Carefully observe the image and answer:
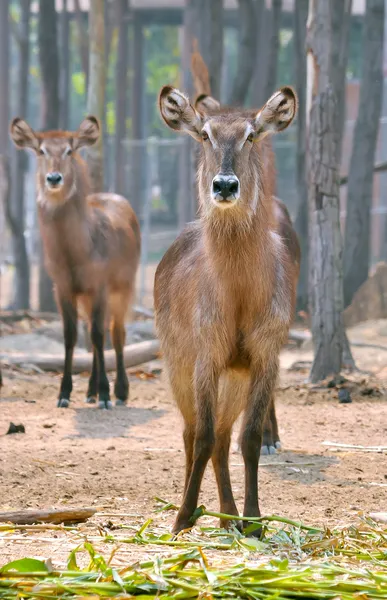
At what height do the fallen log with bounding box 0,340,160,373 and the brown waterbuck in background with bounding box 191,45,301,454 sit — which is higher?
the brown waterbuck in background with bounding box 191,45,301,454

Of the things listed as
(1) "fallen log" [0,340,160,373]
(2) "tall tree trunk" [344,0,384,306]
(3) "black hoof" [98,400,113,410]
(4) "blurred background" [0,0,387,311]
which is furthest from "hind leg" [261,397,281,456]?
(2) "tall tree trunk" [344,0,384,306]

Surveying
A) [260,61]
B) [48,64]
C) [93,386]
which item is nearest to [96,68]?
[48,64]

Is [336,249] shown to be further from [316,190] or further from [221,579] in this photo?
[221,579]

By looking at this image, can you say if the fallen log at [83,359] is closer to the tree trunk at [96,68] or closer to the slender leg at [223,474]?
the tree trunk at [96,68]

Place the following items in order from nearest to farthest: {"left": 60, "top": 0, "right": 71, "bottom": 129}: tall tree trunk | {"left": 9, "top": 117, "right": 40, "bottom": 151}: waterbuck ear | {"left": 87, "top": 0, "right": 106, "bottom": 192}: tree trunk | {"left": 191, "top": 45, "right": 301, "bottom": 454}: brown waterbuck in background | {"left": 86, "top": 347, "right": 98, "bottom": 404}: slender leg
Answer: {"left": 191, "top": 45, "right": 301, "bottom": 454}: brown waterbuck in background < {"left": 86, "top": 347, "right": 98, "bottom": 404}: slender leg < {"left": 9, "top": 117, "right": 40, "bottom": 151}: waterbuck ear < {"left": 87, "top": 0, "right": 106, "bottom": 192}: tree trunk < {"left": 60, "top": 0, "right": 71, "bottom": 129}: tall tree trunk

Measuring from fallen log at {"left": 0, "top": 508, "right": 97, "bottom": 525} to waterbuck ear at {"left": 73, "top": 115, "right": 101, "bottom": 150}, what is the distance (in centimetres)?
623

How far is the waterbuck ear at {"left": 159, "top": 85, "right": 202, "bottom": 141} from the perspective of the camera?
20.3ft

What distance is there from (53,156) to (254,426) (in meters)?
5.85

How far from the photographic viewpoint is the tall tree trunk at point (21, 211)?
1867 centimetres

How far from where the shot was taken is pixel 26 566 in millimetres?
4520

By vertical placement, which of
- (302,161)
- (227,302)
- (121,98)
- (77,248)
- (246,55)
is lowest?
(77,248)

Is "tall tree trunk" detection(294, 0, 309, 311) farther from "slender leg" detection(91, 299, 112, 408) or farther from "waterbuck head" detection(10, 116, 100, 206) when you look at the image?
"slender leg" detection(91, 299, 112, 408)

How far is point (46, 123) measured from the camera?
18.3 m

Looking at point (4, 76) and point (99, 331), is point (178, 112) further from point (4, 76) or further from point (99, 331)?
point (4, 76)
